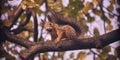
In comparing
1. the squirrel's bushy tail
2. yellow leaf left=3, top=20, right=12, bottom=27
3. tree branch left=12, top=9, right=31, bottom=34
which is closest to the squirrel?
the squirrel's bushy tail

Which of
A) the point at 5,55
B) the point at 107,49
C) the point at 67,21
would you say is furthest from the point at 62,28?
the point at 5,55

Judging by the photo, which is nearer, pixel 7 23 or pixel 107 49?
pixel 107 49

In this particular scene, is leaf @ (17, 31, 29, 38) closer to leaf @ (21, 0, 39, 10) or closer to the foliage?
the foliage

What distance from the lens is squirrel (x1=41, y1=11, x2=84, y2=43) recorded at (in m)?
1.55

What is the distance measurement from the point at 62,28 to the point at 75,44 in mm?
128

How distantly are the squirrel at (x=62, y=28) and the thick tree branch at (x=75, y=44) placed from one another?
0.03 m

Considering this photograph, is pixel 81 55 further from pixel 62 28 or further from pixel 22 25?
pixel 22 25

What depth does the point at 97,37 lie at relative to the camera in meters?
1.53

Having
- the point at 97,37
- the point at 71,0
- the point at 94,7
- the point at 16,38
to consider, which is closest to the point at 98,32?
the point at 97,37

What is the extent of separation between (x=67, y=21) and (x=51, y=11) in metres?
0.12

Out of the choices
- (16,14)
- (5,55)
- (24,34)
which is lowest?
(5,55)

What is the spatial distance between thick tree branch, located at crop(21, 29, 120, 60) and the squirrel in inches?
1.3

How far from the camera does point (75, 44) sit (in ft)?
5.08

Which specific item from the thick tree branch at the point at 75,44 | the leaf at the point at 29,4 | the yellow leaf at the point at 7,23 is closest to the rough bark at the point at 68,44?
the thick tree branch at the point at 75,44
